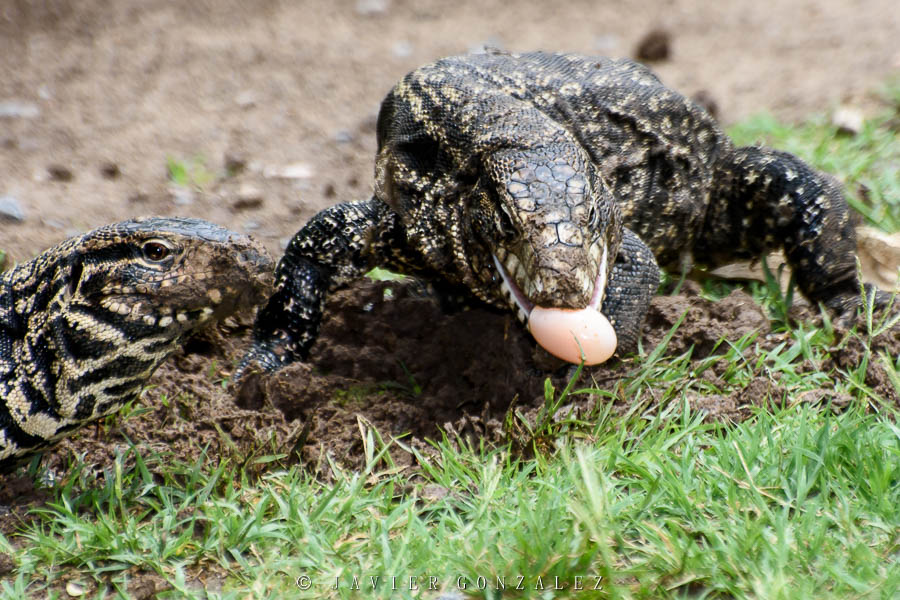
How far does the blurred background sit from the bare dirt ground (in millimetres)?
25

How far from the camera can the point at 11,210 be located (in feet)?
20.9

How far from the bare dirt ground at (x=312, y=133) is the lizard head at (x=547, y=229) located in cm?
58

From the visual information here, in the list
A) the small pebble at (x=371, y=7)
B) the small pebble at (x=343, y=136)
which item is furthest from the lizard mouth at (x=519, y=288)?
the small pebble at (x=371, y=7)

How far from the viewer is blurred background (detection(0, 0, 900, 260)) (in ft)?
22.5

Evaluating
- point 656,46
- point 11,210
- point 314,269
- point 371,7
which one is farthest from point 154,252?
point 371,7

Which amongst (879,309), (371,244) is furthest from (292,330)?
(879,309)

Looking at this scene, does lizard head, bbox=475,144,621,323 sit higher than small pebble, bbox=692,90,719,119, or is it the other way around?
small pebble, bbox=692,90,719,119

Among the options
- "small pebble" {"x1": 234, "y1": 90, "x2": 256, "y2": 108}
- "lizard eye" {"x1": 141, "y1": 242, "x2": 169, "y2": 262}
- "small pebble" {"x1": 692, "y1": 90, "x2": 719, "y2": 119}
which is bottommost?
"lizard eye" {"x1": 141, "y1": 242, "x2": 169, "y2": 262}

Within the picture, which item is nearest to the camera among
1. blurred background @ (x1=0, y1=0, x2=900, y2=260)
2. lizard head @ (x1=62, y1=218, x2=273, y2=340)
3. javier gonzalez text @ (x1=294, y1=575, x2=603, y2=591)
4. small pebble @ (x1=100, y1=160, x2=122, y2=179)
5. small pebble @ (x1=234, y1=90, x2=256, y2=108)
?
javier gonzalez text @ (x1=294, y1=575, x2=603, y2=591)

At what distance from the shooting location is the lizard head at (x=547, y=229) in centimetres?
364

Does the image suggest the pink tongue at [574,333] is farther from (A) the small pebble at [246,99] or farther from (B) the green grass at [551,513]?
(A) the small pebble at [246,99]

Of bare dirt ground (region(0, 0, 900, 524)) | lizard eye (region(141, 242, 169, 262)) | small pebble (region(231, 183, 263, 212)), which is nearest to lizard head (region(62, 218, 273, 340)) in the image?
lizard eye (region(141, 242, 169, 262))

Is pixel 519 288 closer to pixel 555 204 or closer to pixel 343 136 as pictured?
pixel 555 204

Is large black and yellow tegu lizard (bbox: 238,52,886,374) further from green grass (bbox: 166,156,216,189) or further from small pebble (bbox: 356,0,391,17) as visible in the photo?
small pebble (bbox: 356,0,391,17)
